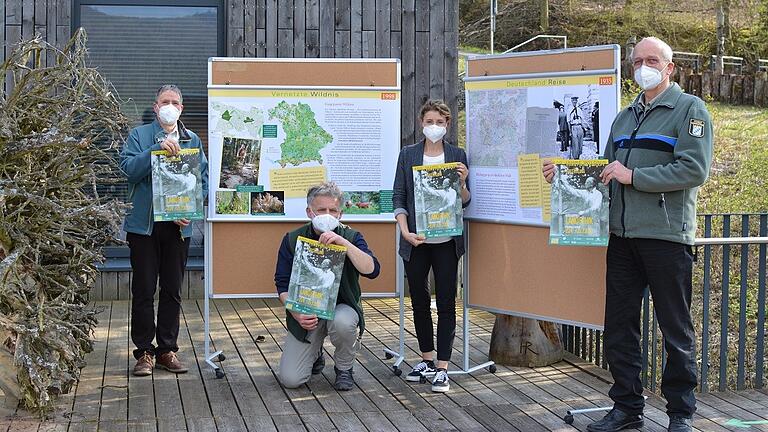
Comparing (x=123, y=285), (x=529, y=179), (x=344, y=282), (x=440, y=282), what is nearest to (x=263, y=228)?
(x=344, y=282)

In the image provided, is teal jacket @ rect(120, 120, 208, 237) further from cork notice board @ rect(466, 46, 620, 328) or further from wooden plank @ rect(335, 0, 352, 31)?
wooden plank @ rect(335, 0, 352, 31)

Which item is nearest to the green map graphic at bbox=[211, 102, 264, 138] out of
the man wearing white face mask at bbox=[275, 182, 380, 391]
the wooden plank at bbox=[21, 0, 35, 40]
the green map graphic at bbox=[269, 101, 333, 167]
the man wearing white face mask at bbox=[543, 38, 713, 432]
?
the green map graphic at bbox=[269, 101, 333, 167]

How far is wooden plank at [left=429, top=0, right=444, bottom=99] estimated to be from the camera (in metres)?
9.86

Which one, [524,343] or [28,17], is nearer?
[524,343]

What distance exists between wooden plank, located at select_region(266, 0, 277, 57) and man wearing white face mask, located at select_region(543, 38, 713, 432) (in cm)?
487

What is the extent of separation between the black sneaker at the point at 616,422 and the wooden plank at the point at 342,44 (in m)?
5.15

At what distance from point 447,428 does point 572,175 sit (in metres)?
1.47

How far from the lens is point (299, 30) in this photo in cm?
963

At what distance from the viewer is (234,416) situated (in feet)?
18.5

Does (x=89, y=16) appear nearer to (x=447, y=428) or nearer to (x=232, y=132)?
(x=232, y=132)

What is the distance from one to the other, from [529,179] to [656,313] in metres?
1.32

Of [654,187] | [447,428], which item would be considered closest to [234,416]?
[447,428]

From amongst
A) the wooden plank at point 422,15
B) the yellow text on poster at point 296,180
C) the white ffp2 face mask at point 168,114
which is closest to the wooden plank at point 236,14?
the wooden plank at point 422,15

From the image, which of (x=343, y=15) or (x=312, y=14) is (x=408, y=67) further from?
(x=312, y=14)
